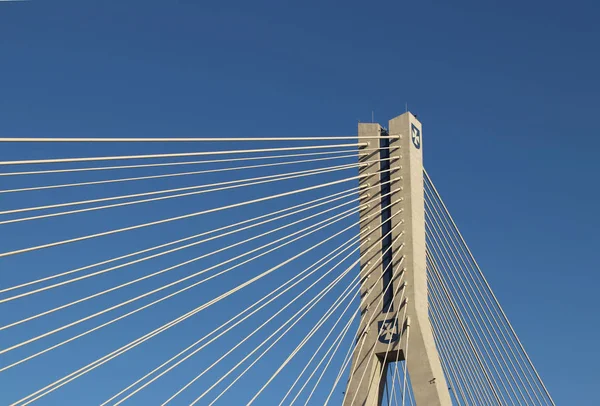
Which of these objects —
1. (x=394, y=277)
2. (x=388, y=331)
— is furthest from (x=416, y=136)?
(x=388, y=331)

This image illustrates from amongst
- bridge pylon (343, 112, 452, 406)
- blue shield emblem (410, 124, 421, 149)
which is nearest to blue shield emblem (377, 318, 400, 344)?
bridge pylon (343, 112, 452, 406)

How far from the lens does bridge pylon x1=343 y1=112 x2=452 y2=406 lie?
19.2m

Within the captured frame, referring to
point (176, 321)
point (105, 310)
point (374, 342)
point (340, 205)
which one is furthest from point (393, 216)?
point (105, 310)

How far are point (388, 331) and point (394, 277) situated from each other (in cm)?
113

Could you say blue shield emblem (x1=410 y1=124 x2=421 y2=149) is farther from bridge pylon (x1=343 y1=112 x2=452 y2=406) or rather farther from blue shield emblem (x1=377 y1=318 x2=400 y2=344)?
blue shield emblem (x1=377 y1=318 x2=400 y2=344)

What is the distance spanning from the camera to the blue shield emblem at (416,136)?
2131cm

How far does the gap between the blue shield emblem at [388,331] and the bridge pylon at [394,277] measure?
20 mm

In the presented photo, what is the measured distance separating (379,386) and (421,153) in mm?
5181

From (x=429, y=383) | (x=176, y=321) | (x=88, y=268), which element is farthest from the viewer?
(x=429, y=383)

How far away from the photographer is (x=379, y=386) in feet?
64.3

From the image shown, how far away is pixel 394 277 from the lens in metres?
20.0

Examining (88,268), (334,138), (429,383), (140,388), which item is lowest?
(140,388)

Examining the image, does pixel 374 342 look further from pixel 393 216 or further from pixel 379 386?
pixel 393 216

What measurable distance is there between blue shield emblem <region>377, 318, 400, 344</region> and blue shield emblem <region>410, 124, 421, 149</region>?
4.00 m
